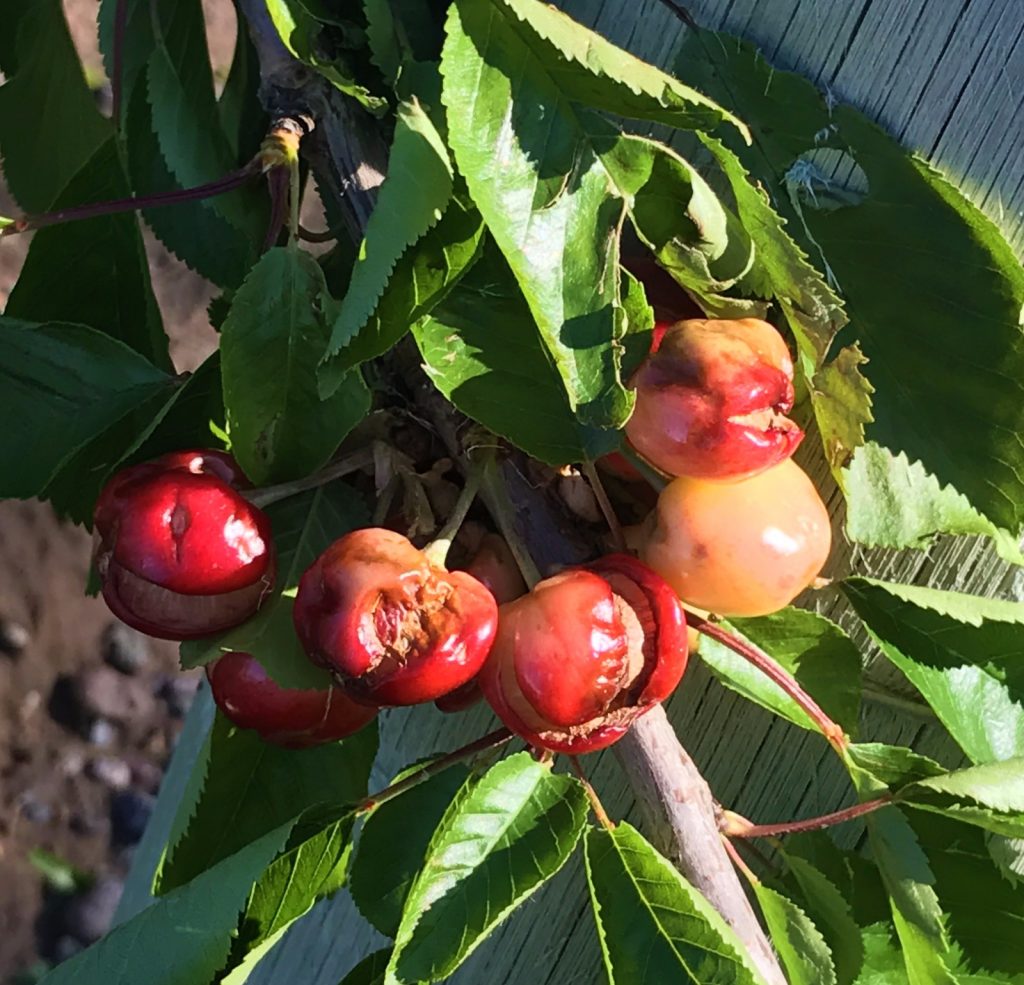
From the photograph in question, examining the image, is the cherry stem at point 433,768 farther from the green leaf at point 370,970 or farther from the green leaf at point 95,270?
the green leaf at point 95,270

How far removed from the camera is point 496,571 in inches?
23.8

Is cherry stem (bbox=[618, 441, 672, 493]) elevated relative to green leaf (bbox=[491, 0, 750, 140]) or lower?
lower

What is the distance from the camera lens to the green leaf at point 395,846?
69cm

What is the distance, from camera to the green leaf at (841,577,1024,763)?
0.65 m

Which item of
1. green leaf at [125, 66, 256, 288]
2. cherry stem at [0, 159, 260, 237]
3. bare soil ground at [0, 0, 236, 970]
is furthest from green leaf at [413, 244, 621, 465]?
bare soil ground at [0, 0, 236, 970]

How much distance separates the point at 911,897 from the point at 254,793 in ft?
1.31

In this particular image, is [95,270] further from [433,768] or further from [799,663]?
[799,663]

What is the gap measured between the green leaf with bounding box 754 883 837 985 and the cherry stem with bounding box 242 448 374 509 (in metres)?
0.32

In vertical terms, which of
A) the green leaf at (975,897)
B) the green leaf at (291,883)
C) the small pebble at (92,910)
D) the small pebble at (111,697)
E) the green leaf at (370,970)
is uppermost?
the green leaf at (975,897)

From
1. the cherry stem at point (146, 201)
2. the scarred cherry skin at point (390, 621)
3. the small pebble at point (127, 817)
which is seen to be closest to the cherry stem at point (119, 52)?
the cherry stem at point (146, 201)

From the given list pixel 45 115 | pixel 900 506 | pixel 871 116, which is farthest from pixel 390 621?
pixel 45 115

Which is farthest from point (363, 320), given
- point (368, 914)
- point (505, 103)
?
point (368, 914)

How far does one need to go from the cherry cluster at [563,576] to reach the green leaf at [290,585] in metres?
0.02

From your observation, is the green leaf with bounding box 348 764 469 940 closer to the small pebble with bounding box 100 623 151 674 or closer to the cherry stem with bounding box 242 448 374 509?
the cherry stem with bounding box 242 448 374 509
